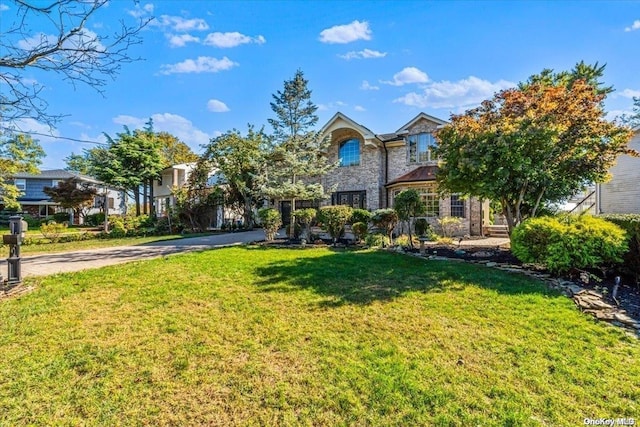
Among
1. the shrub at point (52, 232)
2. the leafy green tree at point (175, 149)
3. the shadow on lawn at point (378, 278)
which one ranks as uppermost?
the leafy green tree at point (175, 149)

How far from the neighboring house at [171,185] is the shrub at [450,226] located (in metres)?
16.7

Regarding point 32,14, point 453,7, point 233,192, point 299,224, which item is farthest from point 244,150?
point 32,14

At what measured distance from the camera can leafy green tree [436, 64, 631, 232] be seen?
8.35 m

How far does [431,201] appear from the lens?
17.6m

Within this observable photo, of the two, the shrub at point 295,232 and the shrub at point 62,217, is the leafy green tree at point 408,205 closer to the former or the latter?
the shrub at point 295,232

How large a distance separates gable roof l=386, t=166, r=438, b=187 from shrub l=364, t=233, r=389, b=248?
6276 mm

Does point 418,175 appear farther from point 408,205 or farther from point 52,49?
point 52,49

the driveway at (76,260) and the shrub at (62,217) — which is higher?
the shrub at (62,217)

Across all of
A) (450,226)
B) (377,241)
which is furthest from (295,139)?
(450,226)

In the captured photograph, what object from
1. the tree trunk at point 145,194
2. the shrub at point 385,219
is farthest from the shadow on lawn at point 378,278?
the tree trunk at point 145,194

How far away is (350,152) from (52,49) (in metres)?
17.2

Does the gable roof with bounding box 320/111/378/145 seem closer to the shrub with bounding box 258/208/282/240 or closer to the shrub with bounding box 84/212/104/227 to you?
the shrub with bounding box 258/208/282/240

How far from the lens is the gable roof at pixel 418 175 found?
17.2 metres

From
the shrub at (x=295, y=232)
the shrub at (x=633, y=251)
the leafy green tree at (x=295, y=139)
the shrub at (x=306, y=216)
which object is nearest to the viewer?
the shrub at (x=633, y=251)
